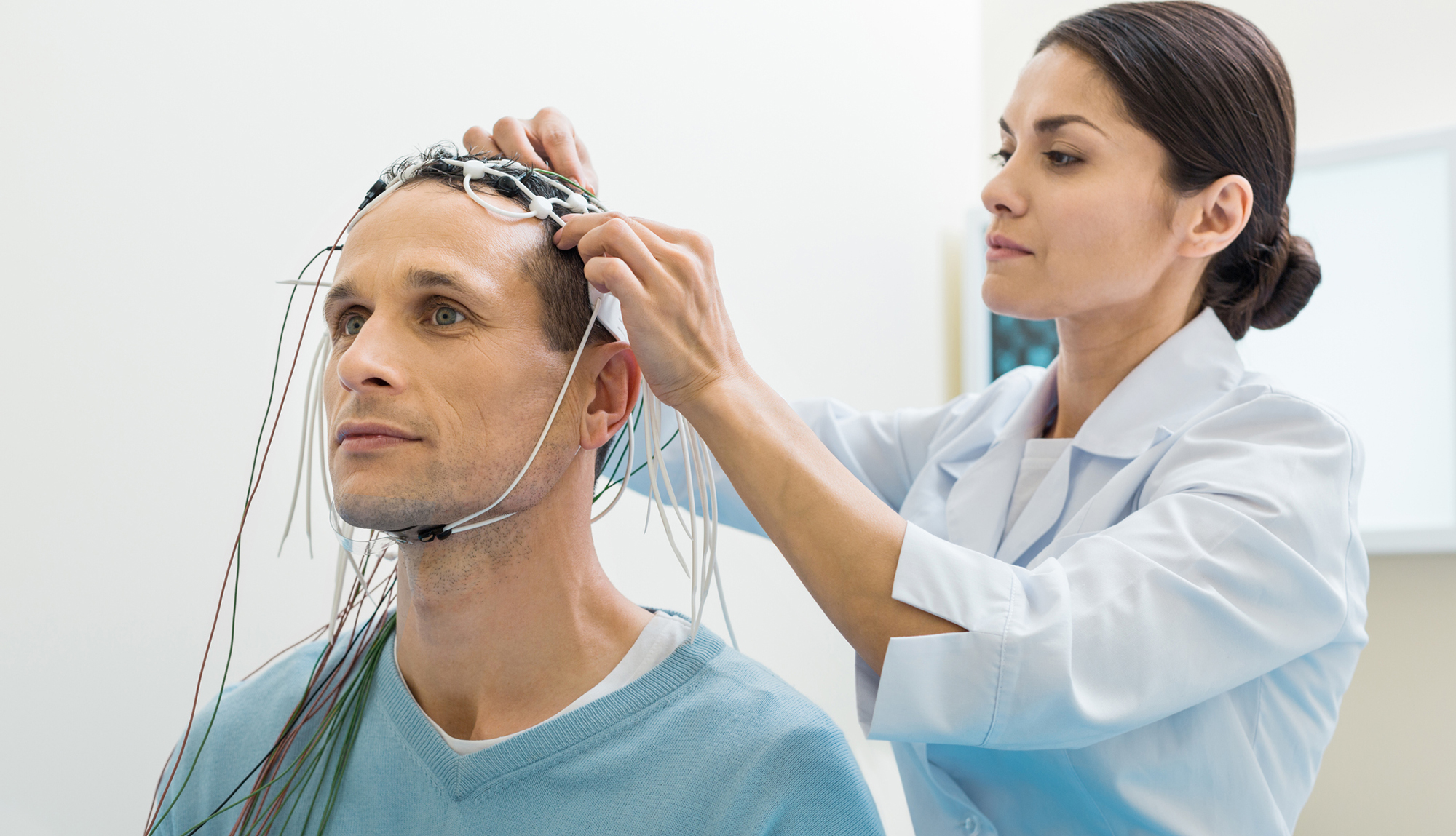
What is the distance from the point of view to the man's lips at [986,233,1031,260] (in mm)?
1395

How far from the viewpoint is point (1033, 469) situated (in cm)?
150

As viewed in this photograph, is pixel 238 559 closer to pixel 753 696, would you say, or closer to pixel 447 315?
pixel 447 315

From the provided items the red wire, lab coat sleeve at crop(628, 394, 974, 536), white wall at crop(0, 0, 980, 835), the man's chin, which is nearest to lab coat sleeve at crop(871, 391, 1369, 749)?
the man's chin

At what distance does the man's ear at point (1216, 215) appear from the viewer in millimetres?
1368

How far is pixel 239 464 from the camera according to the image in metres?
1.34

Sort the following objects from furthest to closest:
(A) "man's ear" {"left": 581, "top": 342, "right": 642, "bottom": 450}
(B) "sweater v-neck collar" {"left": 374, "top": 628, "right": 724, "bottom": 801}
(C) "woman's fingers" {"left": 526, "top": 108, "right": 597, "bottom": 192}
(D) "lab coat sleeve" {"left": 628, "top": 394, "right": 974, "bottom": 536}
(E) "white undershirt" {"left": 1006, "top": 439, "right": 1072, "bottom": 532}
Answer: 1. (D) "lab coat sleeve" {"left": 628, "top": 394, "right": 974, "bottom": 536}
2. (E) "white undershirt" {"left": 1006, "top": 439, "right": 1072, "bottom": 532}
3. (C) "woman's fingers" {"left": 526, "top": 108, "right": 597, "bottom": 192}
4. (A) "man's ear" {"left": 581, "top": 342, "right": 642, "bottom": 450}
5. (B) "sweater v-neck collar" {"left": 374, "top": 628, "right": 724, "bottom": 801}

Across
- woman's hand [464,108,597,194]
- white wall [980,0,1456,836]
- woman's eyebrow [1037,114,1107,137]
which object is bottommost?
white wall [980,0,1456,836]

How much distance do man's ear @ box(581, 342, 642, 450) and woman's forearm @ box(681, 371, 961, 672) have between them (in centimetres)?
21

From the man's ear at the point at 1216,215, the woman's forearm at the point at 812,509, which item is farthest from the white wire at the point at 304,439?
the man's ear at the point at 1216,215

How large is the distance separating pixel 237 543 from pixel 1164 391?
109 cm

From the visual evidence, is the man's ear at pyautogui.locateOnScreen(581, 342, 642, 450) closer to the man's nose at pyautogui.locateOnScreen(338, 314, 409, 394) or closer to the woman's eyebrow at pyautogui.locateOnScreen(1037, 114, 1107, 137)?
the man's nose at pyautogui.locateOnScreen(338, 314, 409, 394)

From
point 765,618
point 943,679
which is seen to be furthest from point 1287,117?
point 765,618

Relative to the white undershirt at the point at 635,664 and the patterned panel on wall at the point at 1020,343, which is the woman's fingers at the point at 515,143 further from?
the patterned panel on wall at the point at 1020,343

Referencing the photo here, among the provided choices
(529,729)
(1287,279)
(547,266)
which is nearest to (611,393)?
(547,266)
